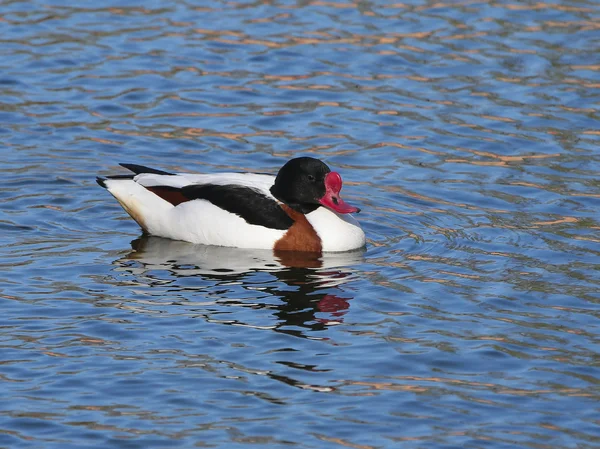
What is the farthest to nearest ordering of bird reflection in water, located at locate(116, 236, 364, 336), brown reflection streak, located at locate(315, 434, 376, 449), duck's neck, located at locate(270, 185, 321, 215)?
duck's neck, located at locate(270, 185, 321, 215), bird reflection in water, located at locate(116, 236, 364, 336), brown reflection streak, located at locate(315, 434, 376, 449)

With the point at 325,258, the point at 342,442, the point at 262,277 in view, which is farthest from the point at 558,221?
the point at 342,442

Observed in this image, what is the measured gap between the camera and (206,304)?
406 inches

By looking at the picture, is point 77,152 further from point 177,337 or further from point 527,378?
point 527,378

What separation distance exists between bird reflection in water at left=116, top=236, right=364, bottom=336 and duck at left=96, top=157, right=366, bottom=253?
0.12 m

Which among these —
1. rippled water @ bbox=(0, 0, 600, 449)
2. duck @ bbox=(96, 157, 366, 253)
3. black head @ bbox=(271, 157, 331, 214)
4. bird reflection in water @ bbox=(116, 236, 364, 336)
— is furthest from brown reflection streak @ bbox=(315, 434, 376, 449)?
black head @ bbox=(271, 157, 331, 214)

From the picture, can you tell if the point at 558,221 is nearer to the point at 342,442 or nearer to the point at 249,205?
the point at 249,205

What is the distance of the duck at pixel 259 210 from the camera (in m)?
12.1

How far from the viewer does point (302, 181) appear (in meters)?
12.2

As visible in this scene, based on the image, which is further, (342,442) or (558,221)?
(558,221)

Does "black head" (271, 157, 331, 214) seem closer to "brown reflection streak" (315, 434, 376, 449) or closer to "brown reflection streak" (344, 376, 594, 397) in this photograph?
"brown reflection streak" (344, 376, 594, 397)

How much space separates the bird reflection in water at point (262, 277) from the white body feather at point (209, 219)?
0.29ft

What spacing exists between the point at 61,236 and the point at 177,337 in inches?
118

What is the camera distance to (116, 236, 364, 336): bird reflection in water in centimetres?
1032

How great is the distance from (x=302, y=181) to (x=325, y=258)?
0.77 meters
